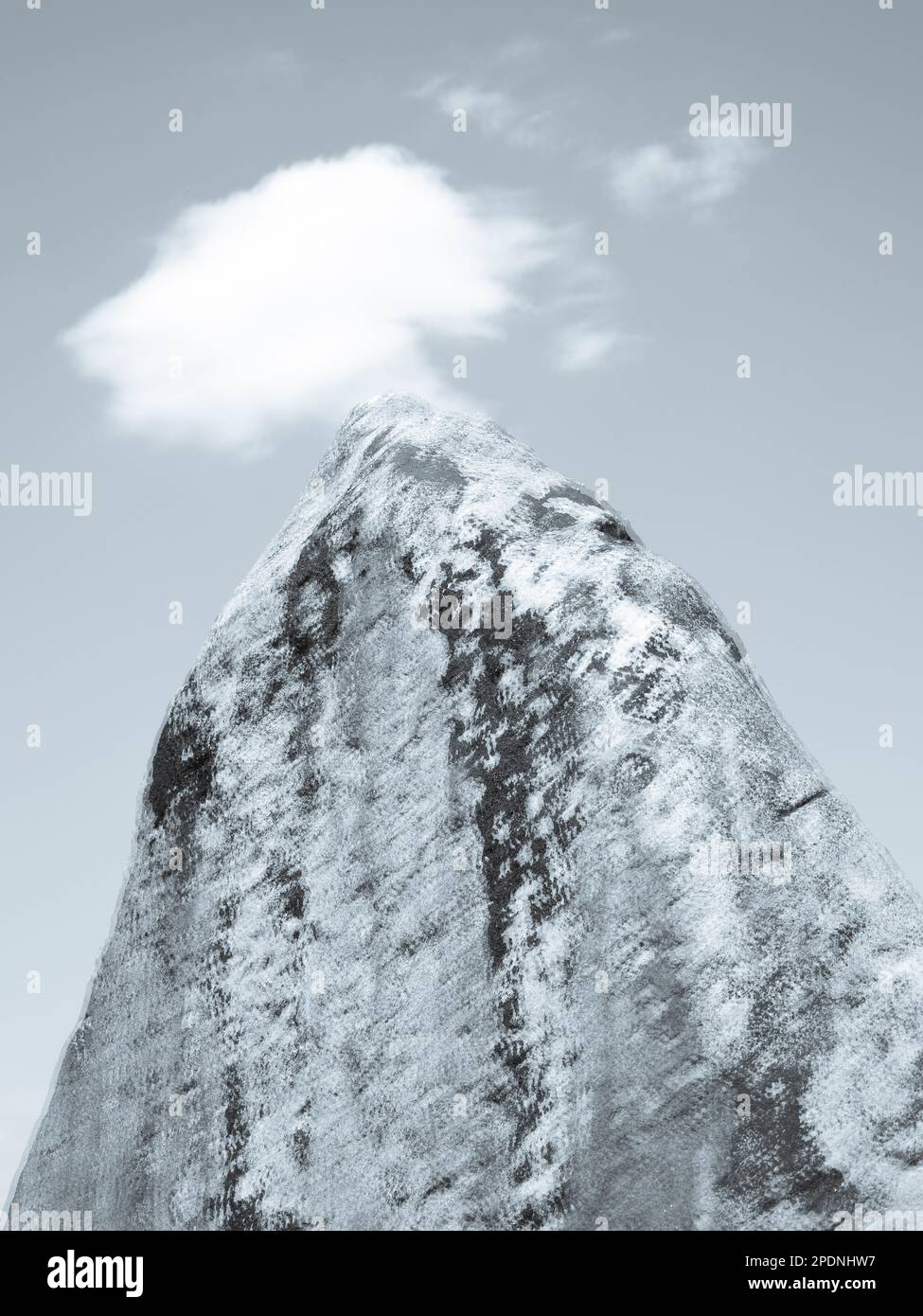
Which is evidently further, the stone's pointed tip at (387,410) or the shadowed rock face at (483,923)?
the stone's pointed tip at (387,410)

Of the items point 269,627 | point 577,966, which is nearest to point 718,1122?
point 577,966

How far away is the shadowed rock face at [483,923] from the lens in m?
5.39

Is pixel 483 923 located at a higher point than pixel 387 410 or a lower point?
lower

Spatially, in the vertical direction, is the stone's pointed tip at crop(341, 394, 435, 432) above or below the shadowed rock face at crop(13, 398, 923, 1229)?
above

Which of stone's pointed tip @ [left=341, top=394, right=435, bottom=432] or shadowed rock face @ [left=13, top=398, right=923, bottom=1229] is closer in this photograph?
shadowed rock face @ [left=13, top=398, right=923, bottom=1229]

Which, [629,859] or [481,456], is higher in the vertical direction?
[481,456]

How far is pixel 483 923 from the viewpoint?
610 centimetres

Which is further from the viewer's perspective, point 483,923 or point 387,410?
point 387,410

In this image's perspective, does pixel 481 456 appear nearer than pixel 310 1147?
No

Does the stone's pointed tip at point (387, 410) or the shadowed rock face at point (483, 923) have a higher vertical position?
the stone's pointed tip at point (387, 410)

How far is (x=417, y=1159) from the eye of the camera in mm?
5918

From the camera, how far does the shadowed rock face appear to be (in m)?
5.39
